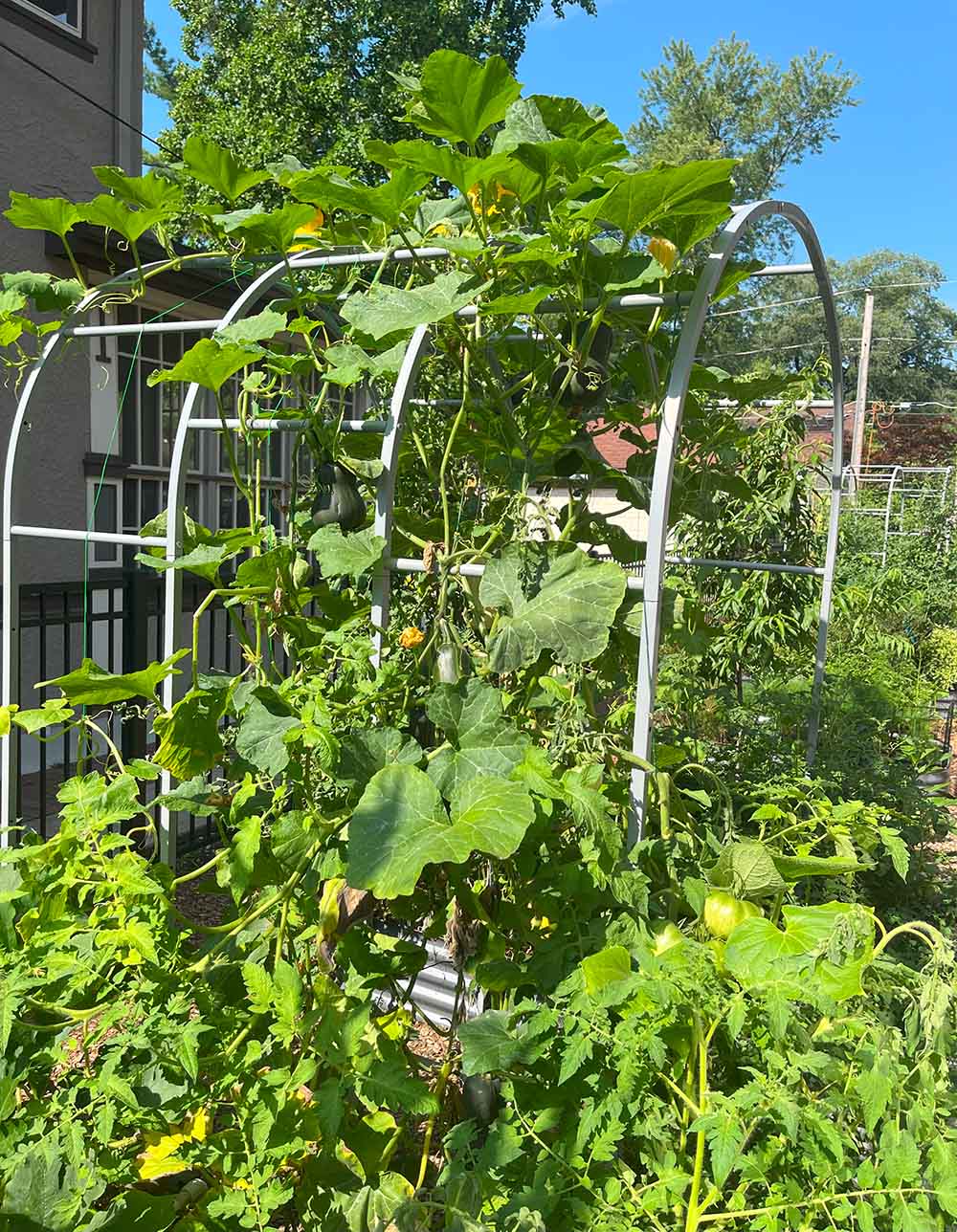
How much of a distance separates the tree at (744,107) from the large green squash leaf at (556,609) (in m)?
31.9

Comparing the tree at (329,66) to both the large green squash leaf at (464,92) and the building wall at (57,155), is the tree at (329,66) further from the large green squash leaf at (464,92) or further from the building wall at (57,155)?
the large green squash leaf at (464,92)

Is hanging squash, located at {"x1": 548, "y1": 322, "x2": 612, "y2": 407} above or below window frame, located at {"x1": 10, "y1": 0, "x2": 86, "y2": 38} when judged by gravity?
below

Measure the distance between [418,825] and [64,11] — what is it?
6.48 metres

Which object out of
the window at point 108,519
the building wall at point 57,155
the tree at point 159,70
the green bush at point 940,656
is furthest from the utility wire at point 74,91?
the tree at point 159,70

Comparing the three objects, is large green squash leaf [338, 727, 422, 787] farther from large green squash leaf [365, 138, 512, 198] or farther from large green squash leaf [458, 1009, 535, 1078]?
large green squash leaf [365, 138, 512, 198]

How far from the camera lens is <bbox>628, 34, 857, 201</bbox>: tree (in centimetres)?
3022

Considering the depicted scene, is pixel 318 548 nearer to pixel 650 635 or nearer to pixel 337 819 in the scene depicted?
pixel 337 819

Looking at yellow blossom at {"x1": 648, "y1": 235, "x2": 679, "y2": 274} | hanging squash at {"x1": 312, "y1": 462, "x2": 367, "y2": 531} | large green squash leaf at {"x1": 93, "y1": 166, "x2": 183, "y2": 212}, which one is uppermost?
large green squash leaf at {"x1": 93, "y1": 166, "x2": 183, "y2": 212}

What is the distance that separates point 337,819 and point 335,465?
83cm

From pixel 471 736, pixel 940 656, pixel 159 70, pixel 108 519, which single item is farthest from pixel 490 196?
pixel 159 70

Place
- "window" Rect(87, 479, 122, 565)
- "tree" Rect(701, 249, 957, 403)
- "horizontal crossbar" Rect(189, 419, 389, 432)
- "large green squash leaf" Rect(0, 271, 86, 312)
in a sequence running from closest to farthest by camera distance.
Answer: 1. "horizontal crossbar" Rect(189, 419, 389, 432)
2. "large green squash leaf" Rect(0, 271, 86, 312)
3. "window" Rect(87, 479, 122, 565)
4. "tree" Rect(701, 249, 957, 403)

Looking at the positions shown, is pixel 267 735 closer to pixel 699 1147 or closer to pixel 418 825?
pixel 418 825

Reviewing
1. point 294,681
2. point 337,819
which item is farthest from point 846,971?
point 294,681


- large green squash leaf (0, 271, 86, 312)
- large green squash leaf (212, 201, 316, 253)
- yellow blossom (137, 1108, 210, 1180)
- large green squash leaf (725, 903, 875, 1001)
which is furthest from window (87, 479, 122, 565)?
large green squash leaf (725, 903, 875, 1001)
